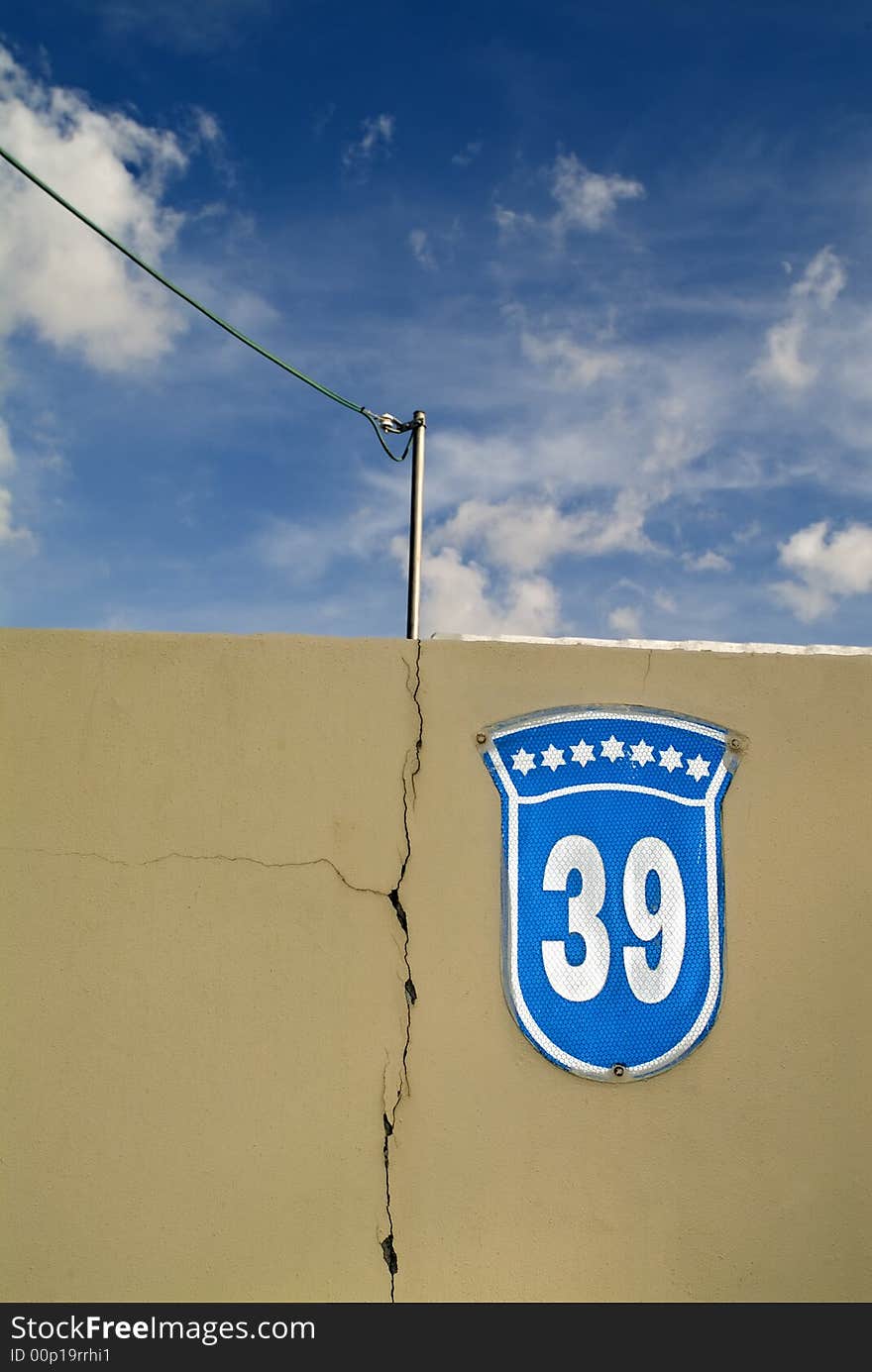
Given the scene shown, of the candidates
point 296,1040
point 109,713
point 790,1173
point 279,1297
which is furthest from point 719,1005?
point 109,713

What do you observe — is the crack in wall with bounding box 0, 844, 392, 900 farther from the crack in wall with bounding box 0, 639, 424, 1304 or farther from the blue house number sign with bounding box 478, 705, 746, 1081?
the blue house number sign with bounding box 478, 705, 746, 1081

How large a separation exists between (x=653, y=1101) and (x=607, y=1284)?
452 mm

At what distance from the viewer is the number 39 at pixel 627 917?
2.37m

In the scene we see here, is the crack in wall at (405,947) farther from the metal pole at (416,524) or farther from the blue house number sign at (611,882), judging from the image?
the metal pole at (416,524)

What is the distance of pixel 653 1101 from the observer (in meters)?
2.37

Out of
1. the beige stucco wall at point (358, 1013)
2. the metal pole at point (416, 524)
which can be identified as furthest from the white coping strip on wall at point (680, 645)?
the metal pole at point (416, 524)

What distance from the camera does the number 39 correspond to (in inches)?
93.2

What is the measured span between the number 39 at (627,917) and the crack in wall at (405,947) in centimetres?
36

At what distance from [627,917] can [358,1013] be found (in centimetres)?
73

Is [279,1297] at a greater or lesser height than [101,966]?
lesser

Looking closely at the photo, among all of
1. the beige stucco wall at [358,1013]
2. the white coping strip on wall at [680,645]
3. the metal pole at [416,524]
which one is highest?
the metal pole at [416,524]

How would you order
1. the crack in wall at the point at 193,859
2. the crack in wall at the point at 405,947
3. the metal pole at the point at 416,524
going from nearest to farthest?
1. the crack in wall at the point at 405,947
2. the crack in wall at the point at 193,859
3. the metal pole at the point at 416,524

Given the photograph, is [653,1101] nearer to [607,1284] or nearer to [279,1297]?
[607,1284]
